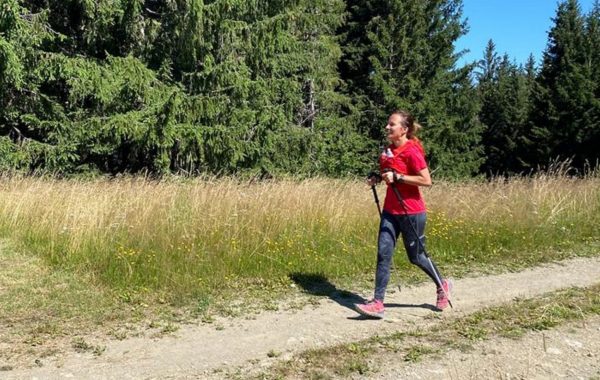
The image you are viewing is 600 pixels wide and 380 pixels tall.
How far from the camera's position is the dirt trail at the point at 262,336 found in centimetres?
388

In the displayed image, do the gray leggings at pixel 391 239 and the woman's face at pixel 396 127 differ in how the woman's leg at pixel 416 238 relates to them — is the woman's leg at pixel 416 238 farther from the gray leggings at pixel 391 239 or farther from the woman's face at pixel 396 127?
the woman's face at pixel 396 127

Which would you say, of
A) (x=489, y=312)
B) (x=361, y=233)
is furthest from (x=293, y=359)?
(x=361, y=233)

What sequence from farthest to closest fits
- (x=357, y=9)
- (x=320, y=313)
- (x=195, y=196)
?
(x=357, y=9)
(x=195, y=196)
(x=320, y=313)

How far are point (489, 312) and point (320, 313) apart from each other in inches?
63.5

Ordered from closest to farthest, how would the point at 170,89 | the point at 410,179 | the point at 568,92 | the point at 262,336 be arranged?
1. the point at 262,336
2. the point at 410,179
3. the point at 170,89
4. the point at 568,92

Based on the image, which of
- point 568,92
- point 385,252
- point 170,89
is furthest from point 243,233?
point 568,92

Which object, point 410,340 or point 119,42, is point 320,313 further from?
point 119,42

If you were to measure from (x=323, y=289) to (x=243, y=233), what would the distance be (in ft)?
5.25

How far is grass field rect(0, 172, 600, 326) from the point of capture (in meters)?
6.04

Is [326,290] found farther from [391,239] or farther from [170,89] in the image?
[170,89]

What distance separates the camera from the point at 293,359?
406 cm

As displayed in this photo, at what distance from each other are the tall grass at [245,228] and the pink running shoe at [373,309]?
131 cm

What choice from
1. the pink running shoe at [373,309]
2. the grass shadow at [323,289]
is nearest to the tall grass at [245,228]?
the grass shadow at [323,289]

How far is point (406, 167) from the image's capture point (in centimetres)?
512
